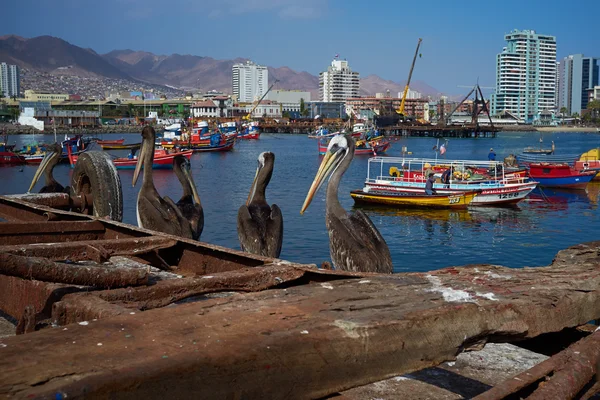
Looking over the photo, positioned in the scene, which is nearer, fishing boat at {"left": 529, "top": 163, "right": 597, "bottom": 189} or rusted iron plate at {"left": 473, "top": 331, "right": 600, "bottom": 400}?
rusted iron plate at {"left": 473, "top": 331, "right": 600, "bottom": 400}

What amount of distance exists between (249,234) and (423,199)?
21387 millimetres

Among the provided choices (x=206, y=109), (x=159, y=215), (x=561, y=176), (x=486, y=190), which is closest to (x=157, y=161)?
(x=486, y=190)

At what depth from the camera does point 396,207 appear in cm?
3075

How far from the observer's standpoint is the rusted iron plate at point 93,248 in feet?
13.9

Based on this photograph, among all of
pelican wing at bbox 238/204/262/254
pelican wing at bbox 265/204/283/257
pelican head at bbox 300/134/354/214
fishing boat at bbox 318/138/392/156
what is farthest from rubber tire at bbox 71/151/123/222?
fishing boat at bbox 318/138/392/156

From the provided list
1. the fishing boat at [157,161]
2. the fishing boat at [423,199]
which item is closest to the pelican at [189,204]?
the fishing boat at [423,199]

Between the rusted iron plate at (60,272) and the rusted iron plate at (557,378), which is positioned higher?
the rusted iron plate at (60,272)

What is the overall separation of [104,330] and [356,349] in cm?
83

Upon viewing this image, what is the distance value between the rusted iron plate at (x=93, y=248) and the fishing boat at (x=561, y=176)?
36240 millimetres

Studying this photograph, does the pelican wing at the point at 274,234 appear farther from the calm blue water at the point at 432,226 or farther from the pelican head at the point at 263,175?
the calm blue water at the point at 432,226

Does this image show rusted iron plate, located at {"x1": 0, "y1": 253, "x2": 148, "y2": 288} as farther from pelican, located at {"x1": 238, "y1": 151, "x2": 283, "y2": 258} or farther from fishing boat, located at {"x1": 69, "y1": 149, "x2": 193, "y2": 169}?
fishing boat, located at {"x1": 69, "y1": 149, "x2": 193, "y2": 169}

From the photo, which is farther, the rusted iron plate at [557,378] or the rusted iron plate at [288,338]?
the rusted iron plate at [557,378]

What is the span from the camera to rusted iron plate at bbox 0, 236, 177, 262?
423cm

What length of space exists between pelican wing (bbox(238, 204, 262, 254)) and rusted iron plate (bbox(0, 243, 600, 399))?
6.50 meters
